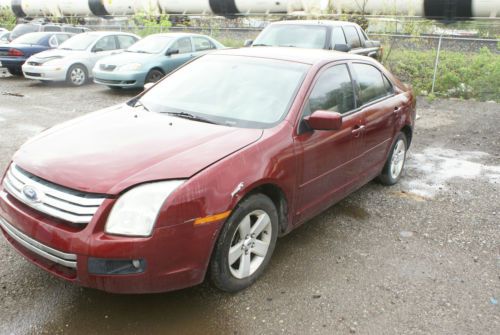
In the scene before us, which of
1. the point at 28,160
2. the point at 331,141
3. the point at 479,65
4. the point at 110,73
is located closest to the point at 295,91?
the point at 331,141

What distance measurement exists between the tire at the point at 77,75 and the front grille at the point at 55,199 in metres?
10.6

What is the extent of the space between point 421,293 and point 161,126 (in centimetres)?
223

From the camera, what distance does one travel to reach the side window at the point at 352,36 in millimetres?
10359

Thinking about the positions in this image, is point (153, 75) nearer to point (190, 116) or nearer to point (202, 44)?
point (202, 44)

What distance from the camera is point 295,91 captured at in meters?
3.58

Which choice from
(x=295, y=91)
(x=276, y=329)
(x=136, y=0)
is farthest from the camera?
(x=136, y=0)

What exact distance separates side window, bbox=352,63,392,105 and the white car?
32.9ft

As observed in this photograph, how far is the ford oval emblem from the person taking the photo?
2697 mm

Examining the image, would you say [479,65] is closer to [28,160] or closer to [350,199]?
[350,199]

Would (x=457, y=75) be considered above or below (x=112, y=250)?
below

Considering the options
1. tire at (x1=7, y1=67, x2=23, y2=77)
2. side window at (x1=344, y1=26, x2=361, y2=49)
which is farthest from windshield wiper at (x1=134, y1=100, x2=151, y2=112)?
tire at (x1=7, y1=67, x2=23, y2=77)

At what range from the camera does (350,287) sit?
3.30 metres

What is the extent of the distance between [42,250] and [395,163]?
400 centimetres

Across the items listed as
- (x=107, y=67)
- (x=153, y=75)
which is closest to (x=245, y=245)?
(x=153, y=75)
